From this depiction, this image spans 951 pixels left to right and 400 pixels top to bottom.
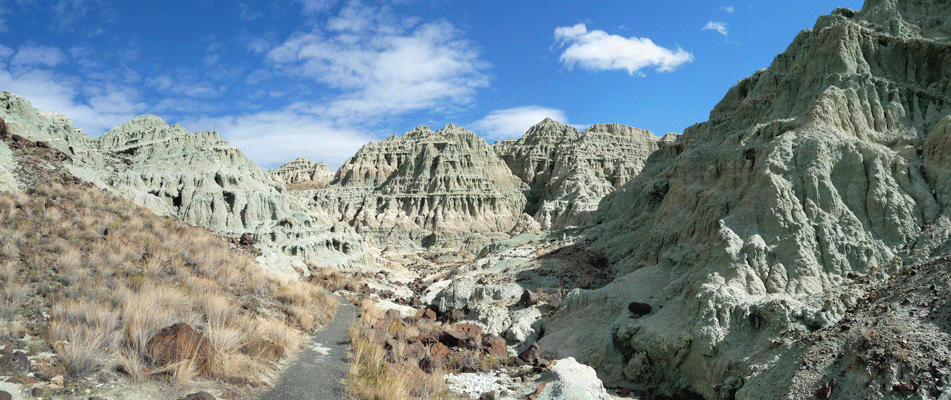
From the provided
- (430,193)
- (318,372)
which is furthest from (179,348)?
(430,193)

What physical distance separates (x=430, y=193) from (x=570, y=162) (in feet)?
92.2

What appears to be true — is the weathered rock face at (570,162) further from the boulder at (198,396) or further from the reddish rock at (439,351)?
the boulder at (198,396)

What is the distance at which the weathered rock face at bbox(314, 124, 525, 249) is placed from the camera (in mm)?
75125

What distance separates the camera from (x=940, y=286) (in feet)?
24.3

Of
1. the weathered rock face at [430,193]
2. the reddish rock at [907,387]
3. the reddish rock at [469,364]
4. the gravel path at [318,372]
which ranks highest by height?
the weathered rock face at [430,193]

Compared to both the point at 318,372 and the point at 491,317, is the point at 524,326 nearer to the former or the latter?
the point at 491,317

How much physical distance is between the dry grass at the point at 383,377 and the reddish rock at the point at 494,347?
9.21ft

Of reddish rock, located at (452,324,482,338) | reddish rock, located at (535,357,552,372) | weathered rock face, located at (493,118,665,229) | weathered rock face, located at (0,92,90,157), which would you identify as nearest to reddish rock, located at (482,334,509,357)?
reddish rock, located at (452,324,482,338)

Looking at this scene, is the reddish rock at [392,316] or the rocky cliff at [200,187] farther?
the rocky cliff at [200,187]

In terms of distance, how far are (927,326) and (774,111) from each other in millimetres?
14625

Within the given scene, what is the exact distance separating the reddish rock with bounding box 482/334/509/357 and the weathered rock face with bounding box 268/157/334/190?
104m

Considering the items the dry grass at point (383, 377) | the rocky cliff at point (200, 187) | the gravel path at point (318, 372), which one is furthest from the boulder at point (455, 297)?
the rocky cliff at point (200, 187)

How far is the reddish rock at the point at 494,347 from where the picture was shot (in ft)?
38.8

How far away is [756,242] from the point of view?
11.4m
